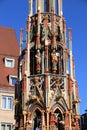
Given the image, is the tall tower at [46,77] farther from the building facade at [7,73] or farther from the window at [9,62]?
the window at [9,62]

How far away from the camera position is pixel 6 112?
111ft

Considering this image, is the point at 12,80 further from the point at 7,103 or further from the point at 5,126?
the point at 5,126

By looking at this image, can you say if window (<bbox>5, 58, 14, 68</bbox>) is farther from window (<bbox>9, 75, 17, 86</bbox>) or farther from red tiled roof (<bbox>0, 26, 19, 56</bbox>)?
window (<bbox>9, 75, 17, 86</bbox>)

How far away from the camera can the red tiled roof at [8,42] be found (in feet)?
121

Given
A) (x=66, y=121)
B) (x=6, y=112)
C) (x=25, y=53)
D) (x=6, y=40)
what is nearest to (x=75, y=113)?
(x=66, y=121)

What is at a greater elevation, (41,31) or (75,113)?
(41,31)

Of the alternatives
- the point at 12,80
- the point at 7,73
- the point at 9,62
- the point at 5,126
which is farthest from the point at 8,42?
the point at 5,126

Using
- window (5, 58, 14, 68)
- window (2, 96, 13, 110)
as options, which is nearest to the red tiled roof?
window (5, 58, 14, 68)

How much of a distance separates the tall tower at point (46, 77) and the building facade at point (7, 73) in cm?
1397

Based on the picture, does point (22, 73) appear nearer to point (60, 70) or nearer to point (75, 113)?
point (60, 70)

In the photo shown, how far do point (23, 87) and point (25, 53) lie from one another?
74.8 inches

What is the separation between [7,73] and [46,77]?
17537 millimetres

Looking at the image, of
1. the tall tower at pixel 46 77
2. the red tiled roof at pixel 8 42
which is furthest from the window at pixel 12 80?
the tall tower at pixel 46 77

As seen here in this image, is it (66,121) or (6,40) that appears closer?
(66,121)
